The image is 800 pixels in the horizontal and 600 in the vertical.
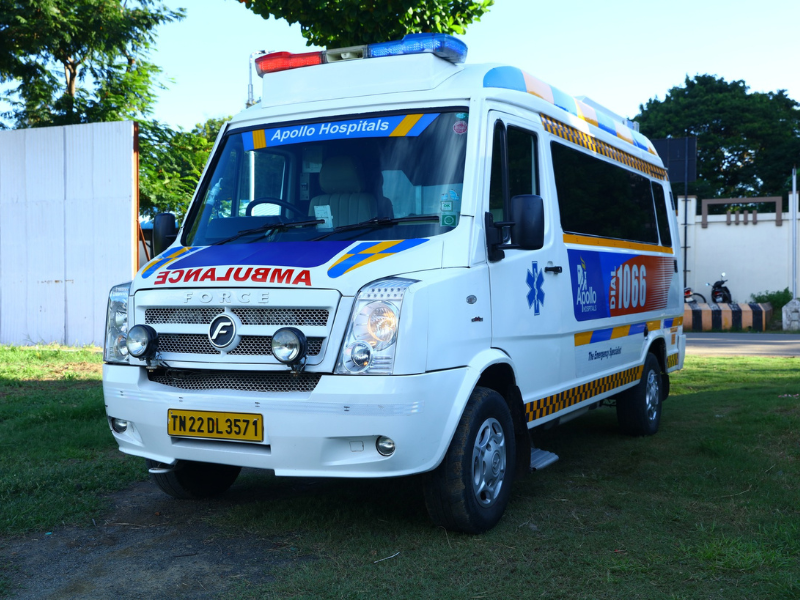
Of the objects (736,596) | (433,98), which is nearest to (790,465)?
(736,596)

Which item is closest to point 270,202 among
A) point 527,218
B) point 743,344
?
point 527,218

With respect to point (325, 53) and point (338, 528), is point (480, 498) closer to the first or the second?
point (338, 528)

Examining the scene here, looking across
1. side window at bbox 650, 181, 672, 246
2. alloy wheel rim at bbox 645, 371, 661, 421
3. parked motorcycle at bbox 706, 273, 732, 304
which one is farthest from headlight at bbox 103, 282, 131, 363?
parked motorcycle at bbox 706, 273, 732, 304

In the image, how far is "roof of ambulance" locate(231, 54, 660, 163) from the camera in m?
4.80

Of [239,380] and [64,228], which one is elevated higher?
[64,228]

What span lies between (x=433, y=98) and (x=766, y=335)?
17.1m

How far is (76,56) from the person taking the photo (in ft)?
60.6

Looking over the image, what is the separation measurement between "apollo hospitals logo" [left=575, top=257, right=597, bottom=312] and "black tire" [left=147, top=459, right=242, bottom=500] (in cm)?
254

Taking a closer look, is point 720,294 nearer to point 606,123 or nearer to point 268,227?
point 606,123

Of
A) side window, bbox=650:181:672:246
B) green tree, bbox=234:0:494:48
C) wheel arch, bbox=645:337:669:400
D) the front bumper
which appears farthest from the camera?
green tree, bbox=234:0:494:48

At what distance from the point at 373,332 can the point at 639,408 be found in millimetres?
4072

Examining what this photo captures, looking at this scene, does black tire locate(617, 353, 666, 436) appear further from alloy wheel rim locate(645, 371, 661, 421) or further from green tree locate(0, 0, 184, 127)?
green tree locate(0, 0, 184, 127)

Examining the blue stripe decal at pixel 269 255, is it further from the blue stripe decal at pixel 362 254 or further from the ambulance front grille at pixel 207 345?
the ambulance front grille at pixel 207 345

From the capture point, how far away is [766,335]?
19484 millimetres
